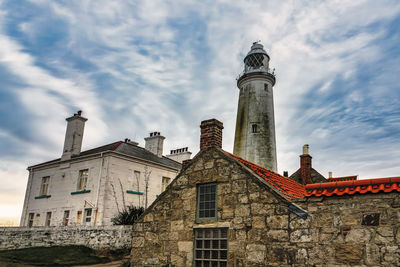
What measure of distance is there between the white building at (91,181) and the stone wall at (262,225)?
33.8ft

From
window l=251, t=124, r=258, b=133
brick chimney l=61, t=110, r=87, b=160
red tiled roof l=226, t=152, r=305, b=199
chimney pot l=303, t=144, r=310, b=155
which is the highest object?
window l=251, t=124, r=258, b=133

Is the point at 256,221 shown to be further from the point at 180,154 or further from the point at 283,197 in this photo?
the point at 180,154

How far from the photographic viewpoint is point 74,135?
22.7m

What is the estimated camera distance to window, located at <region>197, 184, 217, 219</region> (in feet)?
30.4

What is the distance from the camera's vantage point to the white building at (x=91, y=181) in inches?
802

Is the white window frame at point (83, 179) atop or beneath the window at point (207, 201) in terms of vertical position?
atop

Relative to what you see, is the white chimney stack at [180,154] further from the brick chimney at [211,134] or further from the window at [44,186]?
the brick chimney at [211,134]

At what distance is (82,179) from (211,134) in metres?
14.7

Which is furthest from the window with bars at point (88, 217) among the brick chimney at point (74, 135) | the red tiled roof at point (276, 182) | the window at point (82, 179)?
the red tiled roof at point (276, 182)

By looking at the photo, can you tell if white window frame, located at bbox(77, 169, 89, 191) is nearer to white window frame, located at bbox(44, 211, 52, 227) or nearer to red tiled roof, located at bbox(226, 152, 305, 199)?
white window frame, located at bbox(44, 211, 52, 227)

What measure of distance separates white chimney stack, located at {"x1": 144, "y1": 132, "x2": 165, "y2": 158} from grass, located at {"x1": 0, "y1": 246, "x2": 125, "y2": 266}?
11.1m

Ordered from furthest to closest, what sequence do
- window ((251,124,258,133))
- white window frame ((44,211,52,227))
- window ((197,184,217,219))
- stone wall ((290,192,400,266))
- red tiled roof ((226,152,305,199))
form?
window ((251,124,258,133)) → white window frame ((44,211,52,227)) → window ((197,184,217,219)) → red tiled roof ((226,152,305,199)) → stone wall ((290,192,400,266))

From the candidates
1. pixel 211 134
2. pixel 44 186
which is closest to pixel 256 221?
pixel 211 134

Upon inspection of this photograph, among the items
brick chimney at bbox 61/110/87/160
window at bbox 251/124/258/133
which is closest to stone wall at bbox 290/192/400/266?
window at bbox 251/124/258/133
